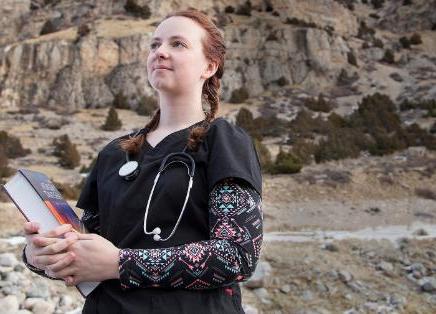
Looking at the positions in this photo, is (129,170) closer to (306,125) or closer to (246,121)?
(306,125)

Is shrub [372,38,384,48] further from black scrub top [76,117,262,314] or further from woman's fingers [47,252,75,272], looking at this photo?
woman's fingers [47,252,75,272]

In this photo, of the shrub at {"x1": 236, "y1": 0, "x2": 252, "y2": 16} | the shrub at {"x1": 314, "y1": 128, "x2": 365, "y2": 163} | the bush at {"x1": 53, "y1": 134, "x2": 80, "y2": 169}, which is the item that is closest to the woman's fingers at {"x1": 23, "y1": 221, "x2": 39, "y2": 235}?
the shrub at {"x1": 314, "y1": 128, "x2": 365, "y2": 163}

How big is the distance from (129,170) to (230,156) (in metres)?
0.35

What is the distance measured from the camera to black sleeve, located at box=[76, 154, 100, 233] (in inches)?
76.0

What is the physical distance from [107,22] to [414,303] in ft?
102

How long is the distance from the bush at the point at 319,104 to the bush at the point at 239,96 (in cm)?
375

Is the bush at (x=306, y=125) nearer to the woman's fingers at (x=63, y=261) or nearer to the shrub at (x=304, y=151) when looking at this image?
the shrub at (x=304, y=151)

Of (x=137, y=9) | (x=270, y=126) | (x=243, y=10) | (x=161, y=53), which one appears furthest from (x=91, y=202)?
(x=243, y=10)

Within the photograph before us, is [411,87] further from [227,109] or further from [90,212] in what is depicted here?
[90,212]

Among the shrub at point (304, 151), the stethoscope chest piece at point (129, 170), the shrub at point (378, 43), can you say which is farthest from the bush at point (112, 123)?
the stethoscope chest piece at point (129, 170)

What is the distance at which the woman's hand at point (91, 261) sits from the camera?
Answer: 1.44 metres

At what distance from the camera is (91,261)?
1.44 meters

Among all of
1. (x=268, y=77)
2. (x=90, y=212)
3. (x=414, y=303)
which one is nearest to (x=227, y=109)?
(x=268, y=77)

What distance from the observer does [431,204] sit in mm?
14062
